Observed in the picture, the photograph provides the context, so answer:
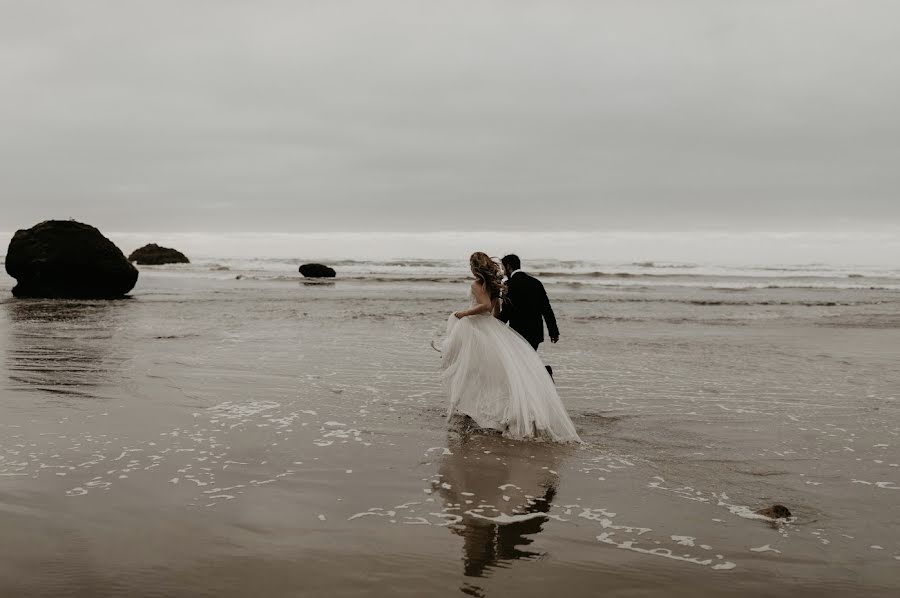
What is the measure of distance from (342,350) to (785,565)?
38.0 ft

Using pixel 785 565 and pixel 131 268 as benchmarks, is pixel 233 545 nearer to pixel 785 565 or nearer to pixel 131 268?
pixel 785 565

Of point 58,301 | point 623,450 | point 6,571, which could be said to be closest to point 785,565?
point 623,450

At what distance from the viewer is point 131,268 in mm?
29891

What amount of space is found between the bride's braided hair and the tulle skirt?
0.34 m

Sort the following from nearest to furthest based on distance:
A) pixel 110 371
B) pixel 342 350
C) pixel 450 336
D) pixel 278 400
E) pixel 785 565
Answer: pixel 785 565, pixel 450 336, pixel 278 400, pixel 110 371, pixel 342 350

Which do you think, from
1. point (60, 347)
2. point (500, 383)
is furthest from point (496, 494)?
point (60, 347)

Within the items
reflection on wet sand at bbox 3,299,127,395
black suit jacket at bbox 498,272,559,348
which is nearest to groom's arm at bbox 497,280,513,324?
black suit jacket at bbox 498,272,559,348

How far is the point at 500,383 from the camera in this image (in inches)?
336

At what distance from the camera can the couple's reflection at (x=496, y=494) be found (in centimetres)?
473

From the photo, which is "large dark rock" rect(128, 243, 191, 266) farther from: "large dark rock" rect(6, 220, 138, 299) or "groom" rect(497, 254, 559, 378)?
"groom" rect(497, 254, 559, 378)

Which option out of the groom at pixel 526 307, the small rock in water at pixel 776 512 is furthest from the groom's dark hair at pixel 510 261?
the small rock in water at pixel 776 512

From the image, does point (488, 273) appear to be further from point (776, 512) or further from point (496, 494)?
point (776, 512)

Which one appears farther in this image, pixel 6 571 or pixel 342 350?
pixel 342 350

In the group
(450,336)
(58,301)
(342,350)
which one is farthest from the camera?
(58,301)
